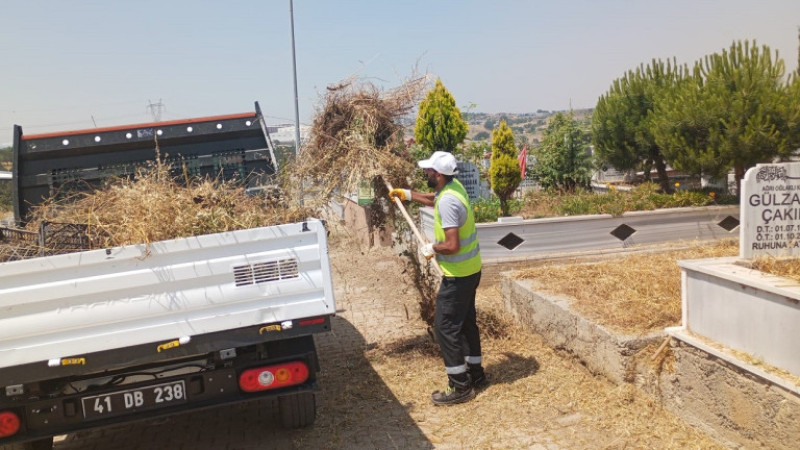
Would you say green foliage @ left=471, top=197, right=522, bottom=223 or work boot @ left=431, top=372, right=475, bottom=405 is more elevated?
green foliage @ left=471, top=197, right=522, bottom=223

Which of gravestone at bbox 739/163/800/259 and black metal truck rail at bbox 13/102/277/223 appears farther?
black metal truck rail at bbox 13/102/277/223

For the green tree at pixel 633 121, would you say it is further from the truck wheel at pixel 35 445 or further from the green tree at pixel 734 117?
the truck wheel at pixel 35 445

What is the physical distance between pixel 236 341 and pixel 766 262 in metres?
3.21

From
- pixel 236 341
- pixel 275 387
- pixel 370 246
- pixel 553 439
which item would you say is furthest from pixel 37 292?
pixel 370 246

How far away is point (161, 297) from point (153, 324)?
0.16 metres

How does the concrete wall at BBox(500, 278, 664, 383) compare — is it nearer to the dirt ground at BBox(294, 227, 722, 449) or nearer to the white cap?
the dirt ground at BBox(294, 227, 722, 449)

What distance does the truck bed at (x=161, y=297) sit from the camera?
337cm

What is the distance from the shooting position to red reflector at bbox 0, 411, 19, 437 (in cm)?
355

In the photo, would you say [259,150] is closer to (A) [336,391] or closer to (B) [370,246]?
(A) [336,391]

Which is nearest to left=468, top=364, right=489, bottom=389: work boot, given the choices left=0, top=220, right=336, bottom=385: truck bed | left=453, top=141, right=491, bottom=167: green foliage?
left=0, top=220, right=336, bottom=385: truck bed

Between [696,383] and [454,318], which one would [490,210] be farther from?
[696,383]

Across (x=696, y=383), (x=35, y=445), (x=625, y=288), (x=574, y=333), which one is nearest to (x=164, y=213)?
(x=35, y=445)

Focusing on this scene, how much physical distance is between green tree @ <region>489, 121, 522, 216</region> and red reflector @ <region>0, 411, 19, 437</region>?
6941 millimetres

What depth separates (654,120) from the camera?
412 inches
